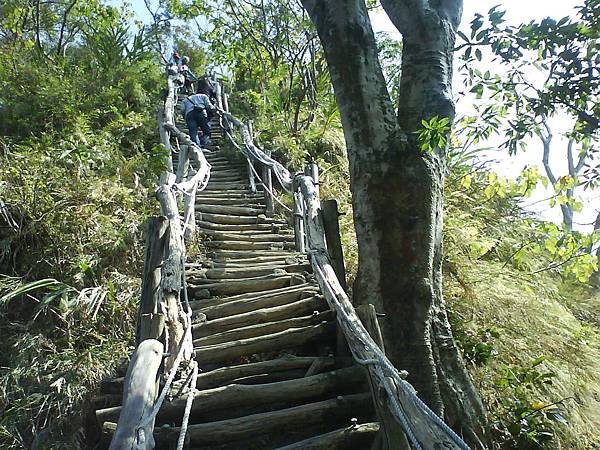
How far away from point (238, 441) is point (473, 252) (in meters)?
3.44

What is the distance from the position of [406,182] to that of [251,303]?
169 cm

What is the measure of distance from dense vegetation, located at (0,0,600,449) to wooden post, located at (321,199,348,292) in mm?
1223

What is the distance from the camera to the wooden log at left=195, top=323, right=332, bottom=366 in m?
3.20

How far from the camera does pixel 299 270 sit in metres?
4.62

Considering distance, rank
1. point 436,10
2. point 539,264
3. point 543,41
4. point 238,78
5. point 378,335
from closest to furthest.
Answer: point 378,335 < point 543,41 < point 436,10 < point 539,264 < point 238,78

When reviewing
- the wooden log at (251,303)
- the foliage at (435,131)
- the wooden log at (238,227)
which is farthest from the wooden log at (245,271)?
the foliage at (435,131)

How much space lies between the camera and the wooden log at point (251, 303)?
148 inches

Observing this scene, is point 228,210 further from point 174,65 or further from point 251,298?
point 174,65

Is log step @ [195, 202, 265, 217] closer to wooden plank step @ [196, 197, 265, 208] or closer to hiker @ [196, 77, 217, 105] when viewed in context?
wooden plank step @ [196, 197, 265, 208]

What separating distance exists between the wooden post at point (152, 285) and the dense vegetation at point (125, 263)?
3.70ft

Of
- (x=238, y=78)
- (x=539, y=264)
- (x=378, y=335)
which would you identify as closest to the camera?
(x=378, y=335)

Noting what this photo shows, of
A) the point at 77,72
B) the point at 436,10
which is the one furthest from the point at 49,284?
the point at 77,72

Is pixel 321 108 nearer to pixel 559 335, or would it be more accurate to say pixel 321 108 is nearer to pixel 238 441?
pixel 559 335

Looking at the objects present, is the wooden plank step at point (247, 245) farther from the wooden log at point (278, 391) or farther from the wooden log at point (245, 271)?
the wooden log at point (278, 391)
